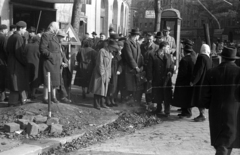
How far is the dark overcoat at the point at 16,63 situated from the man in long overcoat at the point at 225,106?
529 cm

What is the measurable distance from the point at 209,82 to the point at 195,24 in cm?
5691

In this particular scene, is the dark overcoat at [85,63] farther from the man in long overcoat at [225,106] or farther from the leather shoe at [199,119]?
the man in long overcoat at [225,106]

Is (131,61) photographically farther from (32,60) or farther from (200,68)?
(32,60)

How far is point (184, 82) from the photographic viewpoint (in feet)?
29.2

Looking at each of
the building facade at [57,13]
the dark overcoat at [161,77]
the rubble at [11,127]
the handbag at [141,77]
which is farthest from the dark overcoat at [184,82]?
the building facade at [57,13]

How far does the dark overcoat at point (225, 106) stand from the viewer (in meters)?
4.99

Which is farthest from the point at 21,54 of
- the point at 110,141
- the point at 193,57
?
the point at 193,57

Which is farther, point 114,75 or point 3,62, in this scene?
point 114,75

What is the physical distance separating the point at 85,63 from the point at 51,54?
2.27 metres

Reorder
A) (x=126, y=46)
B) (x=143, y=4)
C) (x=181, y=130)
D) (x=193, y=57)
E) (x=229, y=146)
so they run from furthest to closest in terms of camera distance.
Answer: (x=143, y=4), (x=126, y=46), (x=193, y=57), (x=181, y=130), (x=229, y=146)

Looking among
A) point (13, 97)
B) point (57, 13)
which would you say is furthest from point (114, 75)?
point (57, 13)

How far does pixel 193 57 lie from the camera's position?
8.85 m

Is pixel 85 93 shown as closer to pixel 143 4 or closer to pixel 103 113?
pixel 103 113

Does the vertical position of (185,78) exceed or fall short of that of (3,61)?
it falls short
